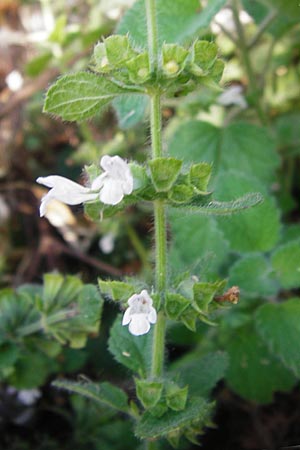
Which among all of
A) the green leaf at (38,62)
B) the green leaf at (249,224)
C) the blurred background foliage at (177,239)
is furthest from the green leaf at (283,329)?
the green leaf at (38,62)

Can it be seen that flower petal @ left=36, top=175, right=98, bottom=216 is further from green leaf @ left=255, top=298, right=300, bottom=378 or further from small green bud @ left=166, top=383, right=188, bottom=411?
green leaf @ left=255, top=298, right=300, bottom=378

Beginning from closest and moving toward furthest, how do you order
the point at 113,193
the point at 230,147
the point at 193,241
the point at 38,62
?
the point at 113,193 → the point at 193,241 → the point at 230,147 → the point at 38,62

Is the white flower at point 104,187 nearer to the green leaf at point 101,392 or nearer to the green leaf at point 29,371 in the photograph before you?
the green leaf at point 101,392

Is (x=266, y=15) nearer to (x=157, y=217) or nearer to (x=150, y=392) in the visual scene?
(x=157, y=217)

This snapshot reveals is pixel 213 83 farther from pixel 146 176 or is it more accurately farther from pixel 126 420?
pixel 126 420

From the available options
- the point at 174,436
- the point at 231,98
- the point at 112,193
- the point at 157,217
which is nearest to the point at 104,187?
the point at 112,193

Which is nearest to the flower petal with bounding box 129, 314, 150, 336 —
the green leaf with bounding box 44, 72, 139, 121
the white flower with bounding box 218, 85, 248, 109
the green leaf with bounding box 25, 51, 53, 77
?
the green leaf with bounding box 44, 72, 139, 121

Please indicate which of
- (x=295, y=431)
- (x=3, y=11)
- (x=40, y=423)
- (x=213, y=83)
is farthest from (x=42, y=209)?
(x=3, y=11)
